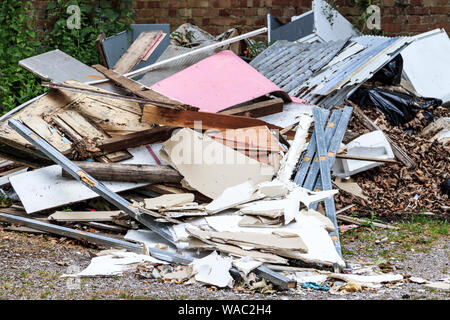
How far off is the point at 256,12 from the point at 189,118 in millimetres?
4447

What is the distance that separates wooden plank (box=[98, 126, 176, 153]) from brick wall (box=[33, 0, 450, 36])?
4.35 metres

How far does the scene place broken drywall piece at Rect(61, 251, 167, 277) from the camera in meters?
4.36

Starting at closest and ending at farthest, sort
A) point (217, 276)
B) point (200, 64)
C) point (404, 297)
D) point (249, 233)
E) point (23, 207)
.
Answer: point (404, 297) < point (217, 276) < point (249, 233) < point (23, 207) < point (200, 64)

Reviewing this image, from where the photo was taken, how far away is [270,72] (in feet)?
27.3

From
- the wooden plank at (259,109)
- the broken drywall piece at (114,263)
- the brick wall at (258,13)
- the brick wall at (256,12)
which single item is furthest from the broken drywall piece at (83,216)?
the brick wall at (258,13)

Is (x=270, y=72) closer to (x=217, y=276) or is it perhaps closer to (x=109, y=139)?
(x=109, y=139)

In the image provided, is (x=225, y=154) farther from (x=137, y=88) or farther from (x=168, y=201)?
(x=137, y=88)

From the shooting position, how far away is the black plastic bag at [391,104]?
25.7 feet

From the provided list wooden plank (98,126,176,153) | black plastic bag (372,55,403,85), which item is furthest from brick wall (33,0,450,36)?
wooden plank (98,126,176,153)

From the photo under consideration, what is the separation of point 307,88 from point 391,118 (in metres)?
1.10

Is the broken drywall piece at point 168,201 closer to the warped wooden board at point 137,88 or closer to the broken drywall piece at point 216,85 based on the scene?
the warped wooden board at point 137,88

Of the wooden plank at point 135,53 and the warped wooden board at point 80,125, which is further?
the wooden plank at point 135,53

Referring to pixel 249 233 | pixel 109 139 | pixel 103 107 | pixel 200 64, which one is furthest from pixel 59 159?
pixel 200 64

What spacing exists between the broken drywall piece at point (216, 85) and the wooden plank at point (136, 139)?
0.61m
